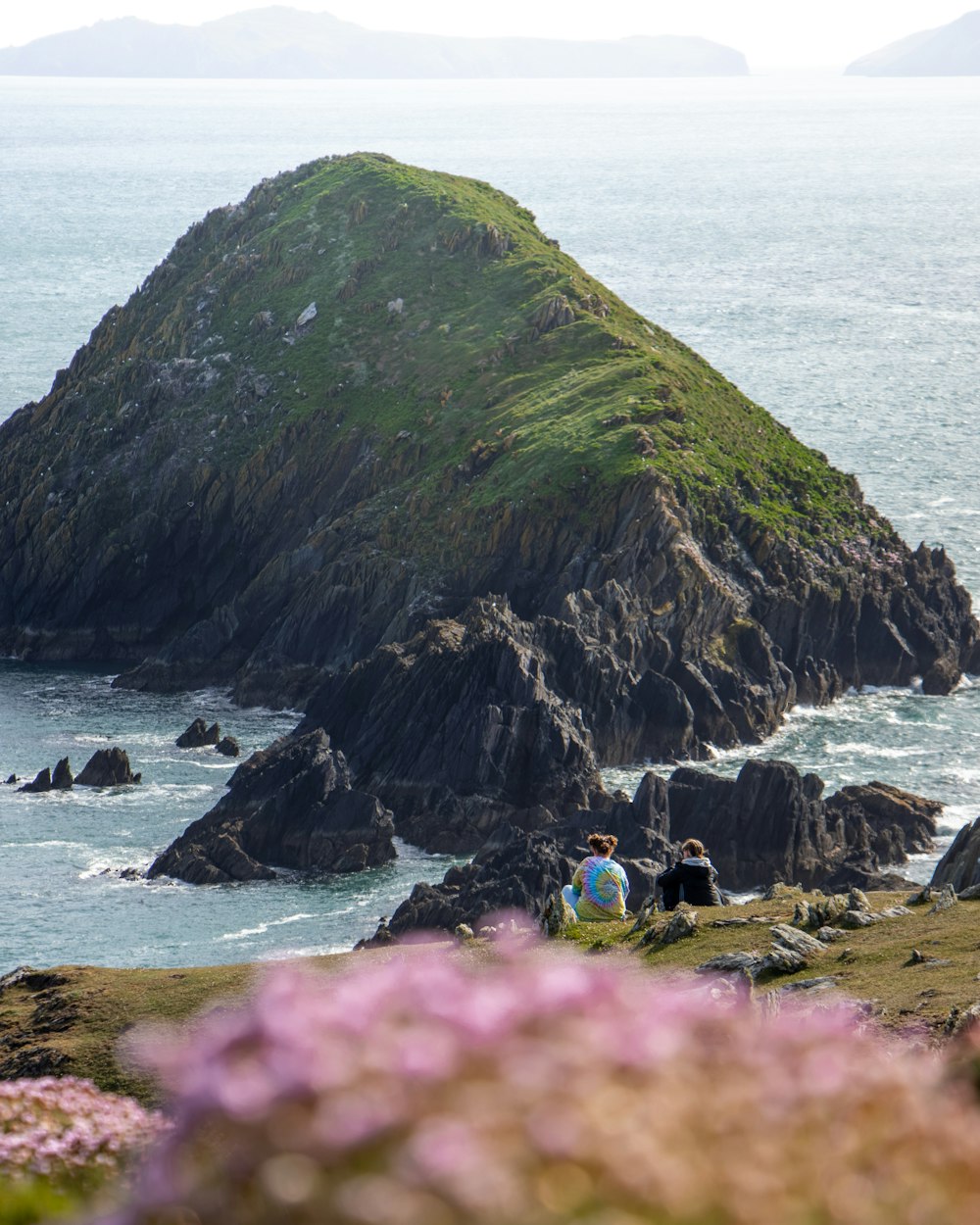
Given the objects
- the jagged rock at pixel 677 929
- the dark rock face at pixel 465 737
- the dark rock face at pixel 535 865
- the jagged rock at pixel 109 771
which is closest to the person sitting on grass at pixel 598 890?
the jagged rock at pixel 677 929

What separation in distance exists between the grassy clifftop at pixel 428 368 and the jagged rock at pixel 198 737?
68.3 feet

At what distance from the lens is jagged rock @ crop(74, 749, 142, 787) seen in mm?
81000

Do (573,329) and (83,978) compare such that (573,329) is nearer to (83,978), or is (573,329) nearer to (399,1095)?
(83,978)

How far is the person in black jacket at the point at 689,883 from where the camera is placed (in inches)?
1475

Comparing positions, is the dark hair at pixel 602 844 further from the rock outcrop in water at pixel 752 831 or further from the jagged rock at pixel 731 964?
the rock outcrop in water at pixel 752 831

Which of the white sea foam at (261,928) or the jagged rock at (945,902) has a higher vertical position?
the jagged rock at (945,902)

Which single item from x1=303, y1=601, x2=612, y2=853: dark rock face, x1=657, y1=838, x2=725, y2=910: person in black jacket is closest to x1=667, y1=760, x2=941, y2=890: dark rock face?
x1=303, y1=601, x2=612, y2=853: dark rock face

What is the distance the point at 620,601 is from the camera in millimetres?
85625

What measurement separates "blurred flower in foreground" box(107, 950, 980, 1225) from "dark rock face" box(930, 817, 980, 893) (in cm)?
3253

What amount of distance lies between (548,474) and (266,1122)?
89389 millimetres

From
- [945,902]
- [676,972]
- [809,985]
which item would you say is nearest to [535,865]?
[945,902]

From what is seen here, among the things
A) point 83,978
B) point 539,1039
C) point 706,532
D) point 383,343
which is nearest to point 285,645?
point 706,532

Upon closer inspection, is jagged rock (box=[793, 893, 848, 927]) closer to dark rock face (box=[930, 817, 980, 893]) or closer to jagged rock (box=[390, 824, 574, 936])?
dark rock face (box=[930, 817, 980, 893])

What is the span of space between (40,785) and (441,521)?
29420 millimetres
